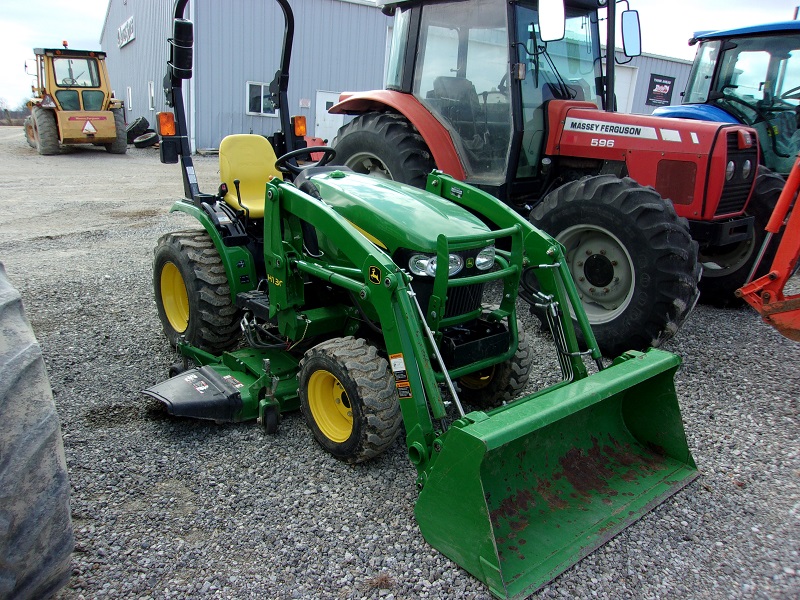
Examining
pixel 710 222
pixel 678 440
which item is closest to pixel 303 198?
pixel 678 440

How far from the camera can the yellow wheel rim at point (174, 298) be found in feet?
13.6

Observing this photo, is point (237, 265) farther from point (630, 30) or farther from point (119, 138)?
point (119, 138)

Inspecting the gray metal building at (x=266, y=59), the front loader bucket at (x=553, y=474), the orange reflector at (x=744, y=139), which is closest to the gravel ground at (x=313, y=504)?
the front loader bucket at (x=553, y=474)

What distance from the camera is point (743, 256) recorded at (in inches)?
216

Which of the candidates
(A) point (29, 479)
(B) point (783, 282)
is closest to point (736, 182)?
(B) point (783, 282)

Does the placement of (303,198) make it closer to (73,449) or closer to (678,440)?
(73,449)

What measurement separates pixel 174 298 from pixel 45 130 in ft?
44.5

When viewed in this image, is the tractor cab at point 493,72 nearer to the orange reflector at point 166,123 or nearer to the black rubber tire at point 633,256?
the black rubber tire at point 633,256

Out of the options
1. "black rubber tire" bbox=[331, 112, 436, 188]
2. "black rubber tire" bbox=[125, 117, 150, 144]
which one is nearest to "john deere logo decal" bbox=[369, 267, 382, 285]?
"black rubber tire" bbox=[331, 112, 436, 188]

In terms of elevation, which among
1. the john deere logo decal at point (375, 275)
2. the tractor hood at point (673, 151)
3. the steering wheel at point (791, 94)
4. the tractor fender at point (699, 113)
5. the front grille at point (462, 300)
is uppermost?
the steering wheel at point (791, 94)

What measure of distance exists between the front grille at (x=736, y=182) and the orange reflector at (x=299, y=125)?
2850mm

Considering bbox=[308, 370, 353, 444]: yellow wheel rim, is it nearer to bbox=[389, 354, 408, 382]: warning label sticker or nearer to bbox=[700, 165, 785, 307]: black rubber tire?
bbox=[389, 354, 408, 382]: warning label sticker

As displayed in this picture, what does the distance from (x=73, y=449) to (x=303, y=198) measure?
1.51m

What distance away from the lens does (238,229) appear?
12.5 feet
